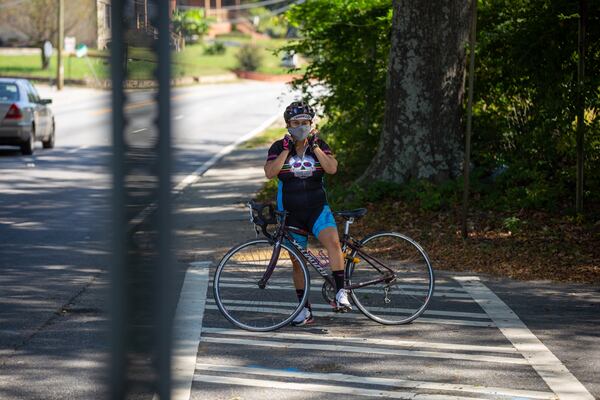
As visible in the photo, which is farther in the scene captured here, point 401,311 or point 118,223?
point 401,311

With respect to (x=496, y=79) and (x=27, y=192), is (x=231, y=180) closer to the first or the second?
(x=27, y=192)

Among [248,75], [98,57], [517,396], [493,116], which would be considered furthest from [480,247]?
[248,75]

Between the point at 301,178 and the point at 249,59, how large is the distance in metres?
72.8

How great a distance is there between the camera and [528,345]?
24.7 feet

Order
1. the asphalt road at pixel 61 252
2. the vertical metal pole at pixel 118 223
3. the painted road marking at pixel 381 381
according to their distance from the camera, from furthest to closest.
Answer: the painted road marking at pixel 381 381, the asphalt road at pixel 61 252, the vertical metal pole at pixel 118 223

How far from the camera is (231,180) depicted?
19.2 m

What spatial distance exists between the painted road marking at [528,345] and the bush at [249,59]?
70565 millimetres

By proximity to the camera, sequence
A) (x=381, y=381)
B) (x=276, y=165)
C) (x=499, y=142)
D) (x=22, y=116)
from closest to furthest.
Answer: (x=381, y=381) < (x=276, y=165) < (x=499, y=142) < (x=22, y=116)

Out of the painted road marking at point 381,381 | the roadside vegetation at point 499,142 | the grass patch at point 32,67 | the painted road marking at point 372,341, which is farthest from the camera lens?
the grass patch at point 32,67

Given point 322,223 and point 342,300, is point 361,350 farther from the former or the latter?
point 322,223

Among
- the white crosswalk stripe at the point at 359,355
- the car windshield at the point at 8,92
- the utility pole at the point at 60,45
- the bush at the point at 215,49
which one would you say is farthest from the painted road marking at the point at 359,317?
the bush at the point at 215,49

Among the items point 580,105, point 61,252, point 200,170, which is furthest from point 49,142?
point 580,105

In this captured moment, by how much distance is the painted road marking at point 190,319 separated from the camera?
638 centimetres

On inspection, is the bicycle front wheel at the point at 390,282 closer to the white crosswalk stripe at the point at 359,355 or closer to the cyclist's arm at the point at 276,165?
the white crosswalk stripe at the point at 359,355
